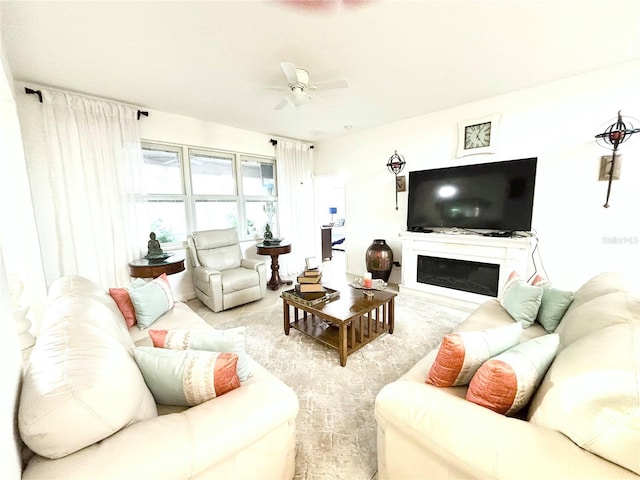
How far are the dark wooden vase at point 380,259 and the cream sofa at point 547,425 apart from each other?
276 centimetres

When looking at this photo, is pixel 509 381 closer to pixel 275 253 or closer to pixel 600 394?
pixel 600 394

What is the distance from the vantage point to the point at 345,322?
2.00 meters

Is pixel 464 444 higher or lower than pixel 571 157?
lower

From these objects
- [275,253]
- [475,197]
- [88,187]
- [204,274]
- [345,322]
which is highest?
[88,187]

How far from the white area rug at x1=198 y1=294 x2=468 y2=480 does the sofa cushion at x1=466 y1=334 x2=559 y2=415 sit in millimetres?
733

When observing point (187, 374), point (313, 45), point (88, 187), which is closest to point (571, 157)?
point (313, 45)

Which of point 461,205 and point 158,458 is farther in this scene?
point 461,205

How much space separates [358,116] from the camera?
3.64m

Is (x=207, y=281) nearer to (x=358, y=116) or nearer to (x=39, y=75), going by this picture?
(x=39, y=75)

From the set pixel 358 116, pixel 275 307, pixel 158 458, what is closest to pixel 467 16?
pixel 358 116

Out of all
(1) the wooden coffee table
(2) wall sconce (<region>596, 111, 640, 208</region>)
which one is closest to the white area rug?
(1) the wooden coffee table

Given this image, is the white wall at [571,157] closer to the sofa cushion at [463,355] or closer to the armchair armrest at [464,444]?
the sofa cushion at [463,355]

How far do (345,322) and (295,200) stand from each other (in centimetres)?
318

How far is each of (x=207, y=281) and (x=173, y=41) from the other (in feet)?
7.45
